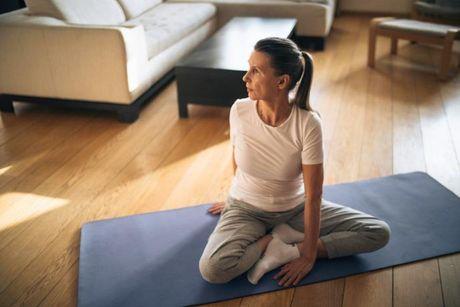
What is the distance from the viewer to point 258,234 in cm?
158

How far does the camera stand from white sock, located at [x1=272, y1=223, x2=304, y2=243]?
1.62 metres

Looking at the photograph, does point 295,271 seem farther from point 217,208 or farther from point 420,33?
point 420,33

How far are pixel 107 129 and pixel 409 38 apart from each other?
2337 millimetres

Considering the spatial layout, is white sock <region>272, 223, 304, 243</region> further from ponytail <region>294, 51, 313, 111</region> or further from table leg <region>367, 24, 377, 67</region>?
table leg <region>367, 24, 377, 67</region>

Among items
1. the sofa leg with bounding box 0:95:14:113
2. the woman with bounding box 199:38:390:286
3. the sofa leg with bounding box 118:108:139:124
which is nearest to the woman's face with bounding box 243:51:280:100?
the woman with bounding box 199:38:390:286

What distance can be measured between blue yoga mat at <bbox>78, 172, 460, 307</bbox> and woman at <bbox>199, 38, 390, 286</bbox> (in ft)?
0.20

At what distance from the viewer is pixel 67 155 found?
243 centimetres

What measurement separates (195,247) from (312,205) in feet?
1.67

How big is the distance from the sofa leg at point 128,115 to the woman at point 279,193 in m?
1.32

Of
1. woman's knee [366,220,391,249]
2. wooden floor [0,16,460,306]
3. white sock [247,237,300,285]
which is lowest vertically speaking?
wooden floor [0,16,460,306]

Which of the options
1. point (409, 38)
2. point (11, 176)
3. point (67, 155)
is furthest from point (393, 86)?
point (11, 176)

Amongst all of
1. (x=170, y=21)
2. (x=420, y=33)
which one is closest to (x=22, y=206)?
(x=170, y=21)

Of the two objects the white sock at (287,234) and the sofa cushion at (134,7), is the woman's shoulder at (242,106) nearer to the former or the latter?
the white sock at (287,234)

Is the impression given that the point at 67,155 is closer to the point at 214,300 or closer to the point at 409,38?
the point at 214,300
